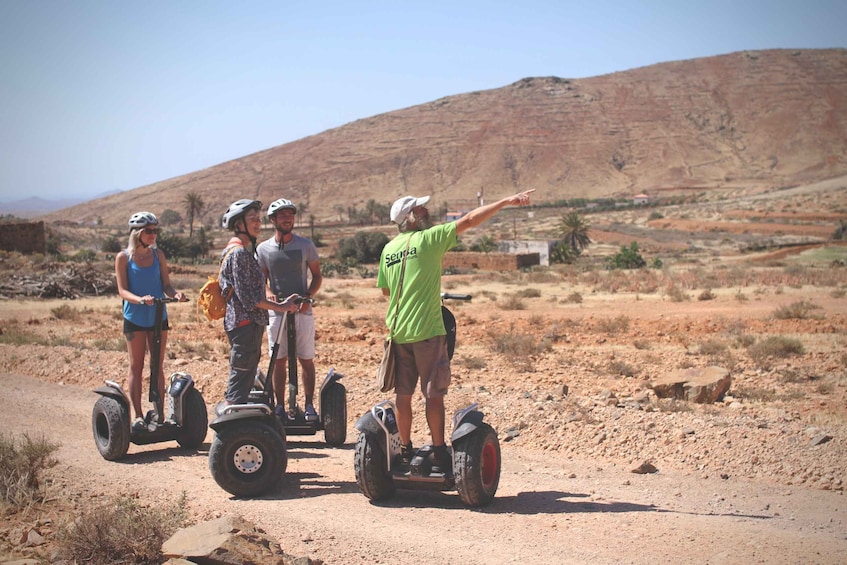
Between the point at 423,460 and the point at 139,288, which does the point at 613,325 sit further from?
the point at 423,460

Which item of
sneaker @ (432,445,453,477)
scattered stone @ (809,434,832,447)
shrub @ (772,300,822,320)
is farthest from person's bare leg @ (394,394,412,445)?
shrub @ (772,300,822,320)

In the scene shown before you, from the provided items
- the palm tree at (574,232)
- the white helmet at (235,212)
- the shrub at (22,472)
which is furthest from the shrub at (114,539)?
the palm tree at (574,232)

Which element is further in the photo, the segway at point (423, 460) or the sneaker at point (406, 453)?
the sneaker at point (406, 453)

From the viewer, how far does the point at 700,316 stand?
19.7m

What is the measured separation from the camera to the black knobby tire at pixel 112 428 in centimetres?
702

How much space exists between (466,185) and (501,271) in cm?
8709

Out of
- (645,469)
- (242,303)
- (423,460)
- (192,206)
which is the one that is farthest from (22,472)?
(192,206)

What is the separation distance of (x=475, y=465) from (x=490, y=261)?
123ft

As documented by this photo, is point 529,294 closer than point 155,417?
No

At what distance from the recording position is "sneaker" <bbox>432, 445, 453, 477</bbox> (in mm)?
5797

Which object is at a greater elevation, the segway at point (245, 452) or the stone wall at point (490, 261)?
the stone wall at point (490, 261)

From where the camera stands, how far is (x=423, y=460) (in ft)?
18.9

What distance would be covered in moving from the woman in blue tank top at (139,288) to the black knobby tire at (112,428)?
0.59ft

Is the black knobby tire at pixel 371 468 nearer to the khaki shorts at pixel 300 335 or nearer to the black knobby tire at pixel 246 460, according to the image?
the black knobby tire at pixel 246 460
